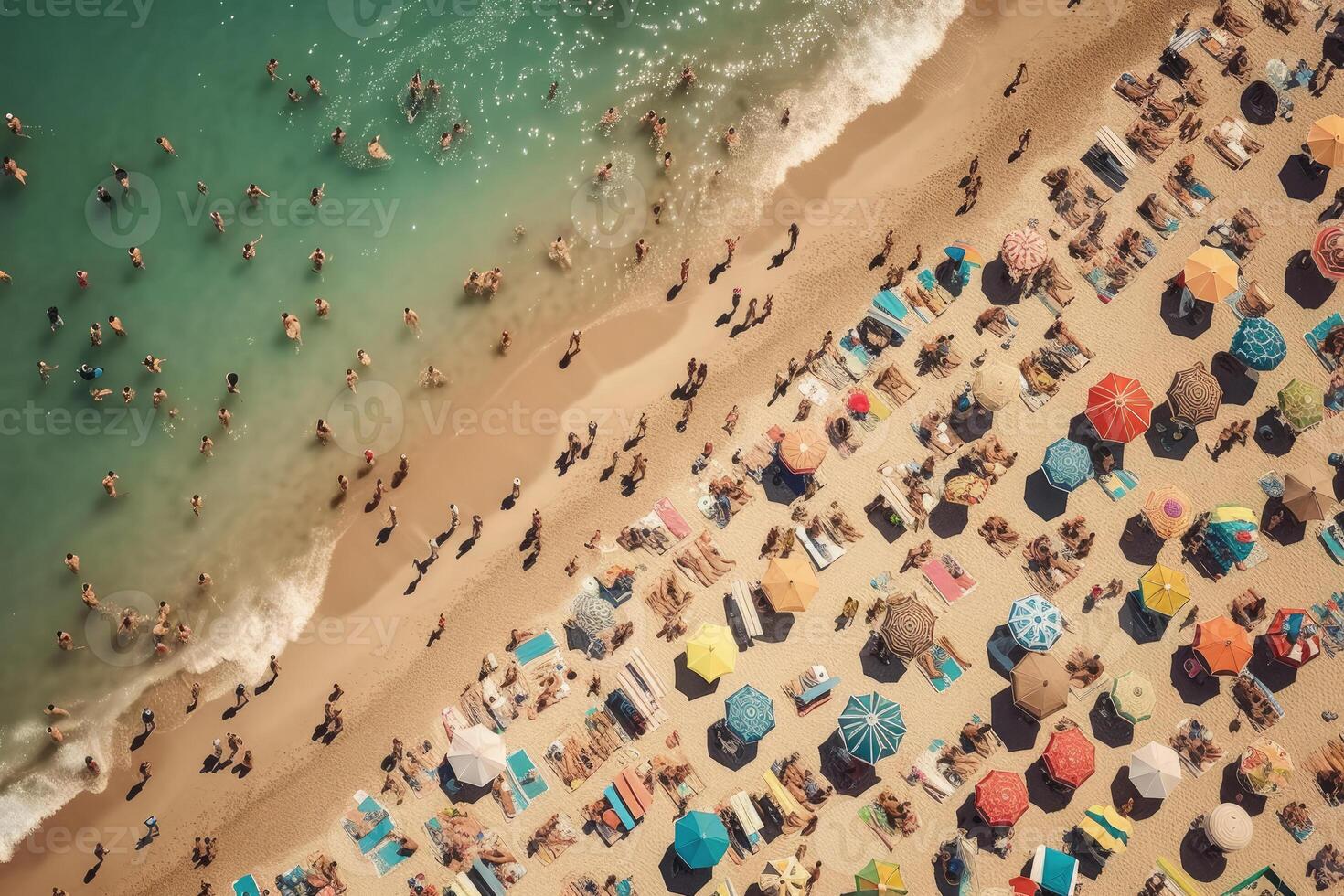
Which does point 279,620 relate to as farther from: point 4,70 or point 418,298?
point 4,70

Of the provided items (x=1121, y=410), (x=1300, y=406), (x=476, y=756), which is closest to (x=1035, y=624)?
(x=1121, y=410)

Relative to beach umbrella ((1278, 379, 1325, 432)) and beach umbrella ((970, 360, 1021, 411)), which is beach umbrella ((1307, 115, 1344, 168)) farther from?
beach umbrella ((970, 360, 1021, 411))

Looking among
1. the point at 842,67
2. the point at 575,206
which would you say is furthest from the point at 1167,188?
the point at 575,206

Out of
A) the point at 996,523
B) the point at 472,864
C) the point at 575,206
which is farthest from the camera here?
the point at 575,206

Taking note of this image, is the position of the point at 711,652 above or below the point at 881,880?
above

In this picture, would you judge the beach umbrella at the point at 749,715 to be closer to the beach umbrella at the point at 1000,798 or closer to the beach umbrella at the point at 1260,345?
the beach umbrella at the point at 1000,798

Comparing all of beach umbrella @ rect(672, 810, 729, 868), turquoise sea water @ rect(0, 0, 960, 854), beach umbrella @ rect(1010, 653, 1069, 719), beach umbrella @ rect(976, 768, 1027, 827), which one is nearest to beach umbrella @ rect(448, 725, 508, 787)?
beach umbrella @ rect(672, 810, 729, 868)

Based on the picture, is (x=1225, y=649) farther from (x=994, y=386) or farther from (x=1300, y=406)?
(x=994, y=386)
